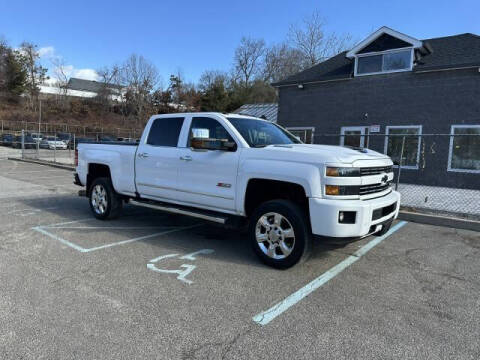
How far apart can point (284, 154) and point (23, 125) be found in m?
50.1

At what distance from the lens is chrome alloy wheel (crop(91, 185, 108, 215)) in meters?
6.56

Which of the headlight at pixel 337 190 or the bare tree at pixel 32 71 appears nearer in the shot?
the headlight at pixel 337 190

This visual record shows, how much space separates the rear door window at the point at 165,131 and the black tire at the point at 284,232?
6.56ft

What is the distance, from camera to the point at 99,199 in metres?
6.68

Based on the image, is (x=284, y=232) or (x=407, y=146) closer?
(x=284, y=232)

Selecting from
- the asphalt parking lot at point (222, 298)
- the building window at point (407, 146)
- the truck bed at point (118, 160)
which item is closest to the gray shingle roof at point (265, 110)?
the building window at point (407, 146)

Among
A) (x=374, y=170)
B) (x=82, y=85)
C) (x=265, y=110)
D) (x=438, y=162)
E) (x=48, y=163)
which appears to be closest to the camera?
(x=374, y=170)

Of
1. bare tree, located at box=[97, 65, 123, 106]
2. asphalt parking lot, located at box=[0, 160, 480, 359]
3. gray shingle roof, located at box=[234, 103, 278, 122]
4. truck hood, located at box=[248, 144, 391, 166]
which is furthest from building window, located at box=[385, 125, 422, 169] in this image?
bare tree, located at box=[97, 65, 123, 106]

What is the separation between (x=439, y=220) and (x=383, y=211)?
12.2 feet

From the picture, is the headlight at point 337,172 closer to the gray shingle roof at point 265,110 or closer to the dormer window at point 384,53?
the dormer window at point 384,53

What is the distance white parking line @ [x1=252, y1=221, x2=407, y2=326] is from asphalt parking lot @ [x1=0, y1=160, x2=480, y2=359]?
0.06 ft

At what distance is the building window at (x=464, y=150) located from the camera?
1231 centimetres

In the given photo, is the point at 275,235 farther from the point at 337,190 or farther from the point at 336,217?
the point at 337,190

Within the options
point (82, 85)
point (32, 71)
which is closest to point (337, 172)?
point (32, 71)
